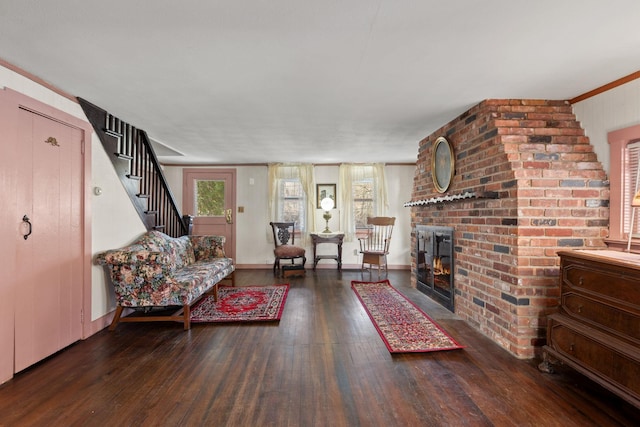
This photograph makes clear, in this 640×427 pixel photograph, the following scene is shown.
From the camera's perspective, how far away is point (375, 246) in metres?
5.63

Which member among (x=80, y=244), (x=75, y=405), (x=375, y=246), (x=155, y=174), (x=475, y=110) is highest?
(x=475, y=110)

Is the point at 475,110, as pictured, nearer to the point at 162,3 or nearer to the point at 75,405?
the point at 162,3

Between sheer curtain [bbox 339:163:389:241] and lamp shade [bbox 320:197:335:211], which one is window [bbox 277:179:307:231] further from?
sheer curtain [bbox 339:163:389:241]

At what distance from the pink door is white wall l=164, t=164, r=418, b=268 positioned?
11.0 ft

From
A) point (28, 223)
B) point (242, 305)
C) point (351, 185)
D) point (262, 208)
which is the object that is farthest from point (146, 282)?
point (351, 185)

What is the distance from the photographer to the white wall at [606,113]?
2.06m

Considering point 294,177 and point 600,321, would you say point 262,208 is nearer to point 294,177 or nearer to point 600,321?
point 294,177

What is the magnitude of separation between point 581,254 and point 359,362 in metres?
1.66

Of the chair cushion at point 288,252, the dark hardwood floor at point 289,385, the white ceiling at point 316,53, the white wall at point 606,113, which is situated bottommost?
the dark hardwood floor at point 289,385

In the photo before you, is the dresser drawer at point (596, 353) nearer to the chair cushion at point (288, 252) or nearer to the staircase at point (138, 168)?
the chair cushion at point (288, 252)

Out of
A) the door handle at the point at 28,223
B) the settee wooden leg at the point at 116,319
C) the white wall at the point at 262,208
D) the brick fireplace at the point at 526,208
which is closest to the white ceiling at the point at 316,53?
the brick fireplace at the point at 526,208

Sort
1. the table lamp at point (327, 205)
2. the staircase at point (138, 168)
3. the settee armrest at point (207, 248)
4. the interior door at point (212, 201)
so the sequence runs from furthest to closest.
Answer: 1. the interior door at point (212, 201)
2. the table lamp at point (327, 205)
3. the settee armrest at point (207, 248)
4. the staircase at point (138, 168)

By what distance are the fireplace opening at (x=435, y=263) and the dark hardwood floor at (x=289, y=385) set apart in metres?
0.65

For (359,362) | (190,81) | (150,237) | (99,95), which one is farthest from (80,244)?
(359,362)
